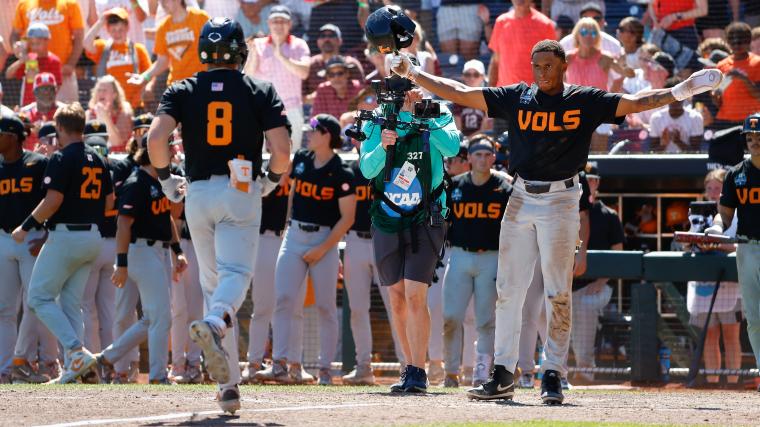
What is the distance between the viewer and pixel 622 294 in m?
11.8

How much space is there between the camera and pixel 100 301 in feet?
37.7

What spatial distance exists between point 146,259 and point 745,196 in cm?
474

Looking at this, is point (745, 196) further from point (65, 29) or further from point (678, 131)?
point (65, 29)

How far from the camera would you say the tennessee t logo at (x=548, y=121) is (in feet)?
22.9

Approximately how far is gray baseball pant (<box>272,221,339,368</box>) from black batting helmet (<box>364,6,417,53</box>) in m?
3.06

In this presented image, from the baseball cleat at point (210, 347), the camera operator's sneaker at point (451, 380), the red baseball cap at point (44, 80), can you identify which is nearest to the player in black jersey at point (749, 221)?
the camera operator's sneaker at point (451, 380)

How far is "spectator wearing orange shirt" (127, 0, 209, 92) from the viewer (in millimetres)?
14109

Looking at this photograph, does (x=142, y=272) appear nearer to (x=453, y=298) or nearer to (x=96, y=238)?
(x=96, y=238)

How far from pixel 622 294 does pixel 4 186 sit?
5543mm

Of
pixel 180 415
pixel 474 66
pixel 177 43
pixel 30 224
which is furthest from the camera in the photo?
A: pixel 177 43

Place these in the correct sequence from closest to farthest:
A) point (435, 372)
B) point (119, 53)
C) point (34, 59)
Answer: point (435, 372) → point (34, 59) → point (119, 53)

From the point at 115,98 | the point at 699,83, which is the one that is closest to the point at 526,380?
the point at 699,83

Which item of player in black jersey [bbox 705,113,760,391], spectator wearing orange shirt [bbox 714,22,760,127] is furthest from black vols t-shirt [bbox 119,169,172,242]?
spectator wearing orange shirt [bbox 714,22,760,127]

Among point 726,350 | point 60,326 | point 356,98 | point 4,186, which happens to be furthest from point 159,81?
point 726,350
